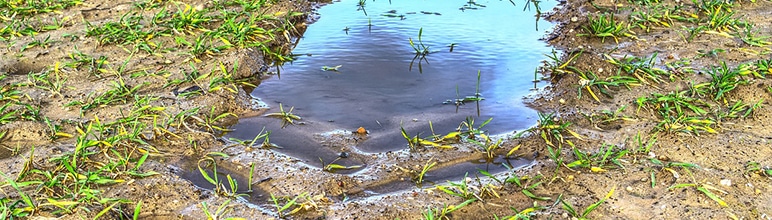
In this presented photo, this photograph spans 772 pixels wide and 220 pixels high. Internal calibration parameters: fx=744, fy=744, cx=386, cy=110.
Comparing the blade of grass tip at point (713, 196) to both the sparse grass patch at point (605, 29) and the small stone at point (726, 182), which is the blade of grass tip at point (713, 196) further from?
the sparse grass patch at point (605, 29)

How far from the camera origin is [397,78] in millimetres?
4820

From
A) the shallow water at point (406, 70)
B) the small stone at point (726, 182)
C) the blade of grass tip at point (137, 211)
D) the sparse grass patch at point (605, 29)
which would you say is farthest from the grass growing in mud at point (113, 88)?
the sparse grass patch at point (605, 29)

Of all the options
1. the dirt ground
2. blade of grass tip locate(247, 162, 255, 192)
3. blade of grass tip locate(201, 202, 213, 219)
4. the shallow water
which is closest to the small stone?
the dirt ground

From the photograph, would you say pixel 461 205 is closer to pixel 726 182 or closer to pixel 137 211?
pixel 726 182

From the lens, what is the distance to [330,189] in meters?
3.28

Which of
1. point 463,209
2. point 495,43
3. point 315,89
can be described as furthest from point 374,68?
point 463,209

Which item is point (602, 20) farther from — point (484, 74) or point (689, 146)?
point (689, 146)

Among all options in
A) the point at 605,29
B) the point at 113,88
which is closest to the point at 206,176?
the point at 113,88

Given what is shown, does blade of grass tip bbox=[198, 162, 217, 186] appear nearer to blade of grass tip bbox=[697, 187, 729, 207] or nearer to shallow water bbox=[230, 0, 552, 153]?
shallow water bbox=[230, 0, 552, 153]

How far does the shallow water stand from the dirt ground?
0.20 m

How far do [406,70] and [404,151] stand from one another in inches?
53.9

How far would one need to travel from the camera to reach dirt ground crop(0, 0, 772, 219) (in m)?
3.11

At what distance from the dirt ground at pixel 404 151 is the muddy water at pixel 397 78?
12cm

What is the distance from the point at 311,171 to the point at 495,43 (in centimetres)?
243
